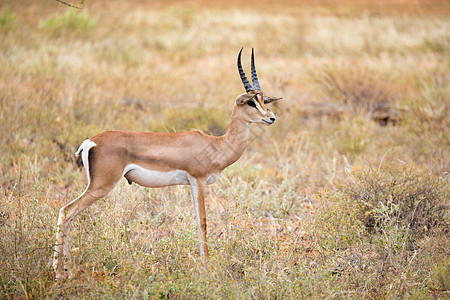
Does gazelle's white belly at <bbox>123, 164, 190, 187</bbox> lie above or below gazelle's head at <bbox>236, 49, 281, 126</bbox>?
below

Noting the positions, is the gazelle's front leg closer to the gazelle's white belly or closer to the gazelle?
the gazelle

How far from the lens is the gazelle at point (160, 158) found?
13.5 feet

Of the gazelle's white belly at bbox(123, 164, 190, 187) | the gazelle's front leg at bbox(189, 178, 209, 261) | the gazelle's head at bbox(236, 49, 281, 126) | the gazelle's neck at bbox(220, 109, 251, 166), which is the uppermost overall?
the gazelle's head at bbox(236, 49, 281, 126)

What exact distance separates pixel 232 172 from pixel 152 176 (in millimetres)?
3068

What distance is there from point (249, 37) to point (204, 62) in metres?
5.99

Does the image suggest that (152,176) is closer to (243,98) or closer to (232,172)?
(243,98)

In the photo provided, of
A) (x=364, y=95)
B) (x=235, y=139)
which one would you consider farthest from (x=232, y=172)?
(x=364, y=95)

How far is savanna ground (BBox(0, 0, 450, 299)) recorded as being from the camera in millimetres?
4227

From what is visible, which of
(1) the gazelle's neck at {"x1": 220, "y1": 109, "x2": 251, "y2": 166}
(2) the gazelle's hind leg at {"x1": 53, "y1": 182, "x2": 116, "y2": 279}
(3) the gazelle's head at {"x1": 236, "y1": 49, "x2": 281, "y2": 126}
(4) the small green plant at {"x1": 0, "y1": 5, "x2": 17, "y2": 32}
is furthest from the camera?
(4) the small green plant at {"x1": 0, "y1": 5, "x2": 17, "y2": 32}

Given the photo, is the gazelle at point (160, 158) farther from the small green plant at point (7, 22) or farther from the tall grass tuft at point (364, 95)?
the small green plant at point (7, 22)

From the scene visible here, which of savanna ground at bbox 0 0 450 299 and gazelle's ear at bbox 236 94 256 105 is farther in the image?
gazelle's ear at bbox 236 94 256 105

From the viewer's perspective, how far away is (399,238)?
485cm

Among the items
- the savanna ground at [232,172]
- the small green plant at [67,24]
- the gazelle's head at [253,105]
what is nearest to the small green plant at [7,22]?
the savanna ground at [232,172]

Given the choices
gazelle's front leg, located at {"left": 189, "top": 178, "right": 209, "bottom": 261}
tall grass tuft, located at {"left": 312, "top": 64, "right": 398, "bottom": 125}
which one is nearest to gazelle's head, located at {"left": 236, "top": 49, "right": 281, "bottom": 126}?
gazelle's front leg, located at {"left": 189, "top": 178, "right": 209, "bottom": 261}
